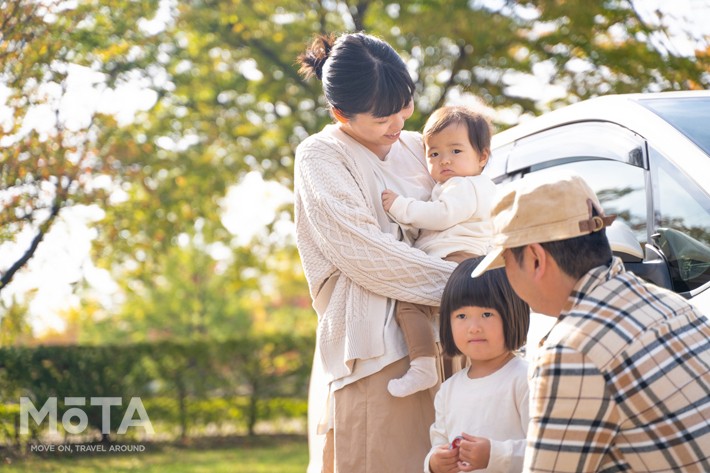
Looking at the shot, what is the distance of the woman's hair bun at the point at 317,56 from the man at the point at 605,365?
153 centimetres

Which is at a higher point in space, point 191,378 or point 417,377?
point 417,377

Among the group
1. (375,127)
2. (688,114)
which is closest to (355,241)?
(375,127)

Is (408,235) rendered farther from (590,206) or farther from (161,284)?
(161,284)

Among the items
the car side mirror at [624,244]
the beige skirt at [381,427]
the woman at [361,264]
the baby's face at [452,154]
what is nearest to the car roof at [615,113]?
the car side mirror at [624,244]

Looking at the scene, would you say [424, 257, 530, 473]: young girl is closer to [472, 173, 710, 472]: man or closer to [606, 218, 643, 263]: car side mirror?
[606, 218, 643, 263]: car side mirror

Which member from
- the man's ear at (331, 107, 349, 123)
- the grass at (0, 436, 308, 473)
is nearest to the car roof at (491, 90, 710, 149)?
the man's ear at (331, 107, 349, 123)

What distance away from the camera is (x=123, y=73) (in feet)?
34.5

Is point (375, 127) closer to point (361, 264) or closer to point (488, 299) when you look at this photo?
point (361, 264)

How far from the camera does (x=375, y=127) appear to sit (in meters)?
3.35

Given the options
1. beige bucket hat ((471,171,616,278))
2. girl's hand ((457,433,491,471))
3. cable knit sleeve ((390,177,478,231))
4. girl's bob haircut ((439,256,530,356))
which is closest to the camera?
beige bucket hat ((471,171,616,278))

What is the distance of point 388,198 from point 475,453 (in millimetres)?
979

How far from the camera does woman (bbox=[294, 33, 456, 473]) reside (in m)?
3.18

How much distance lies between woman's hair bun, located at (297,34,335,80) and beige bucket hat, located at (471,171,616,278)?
140 centimetres

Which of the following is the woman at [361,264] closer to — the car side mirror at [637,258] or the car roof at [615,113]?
the car side mirror at [637,258]
